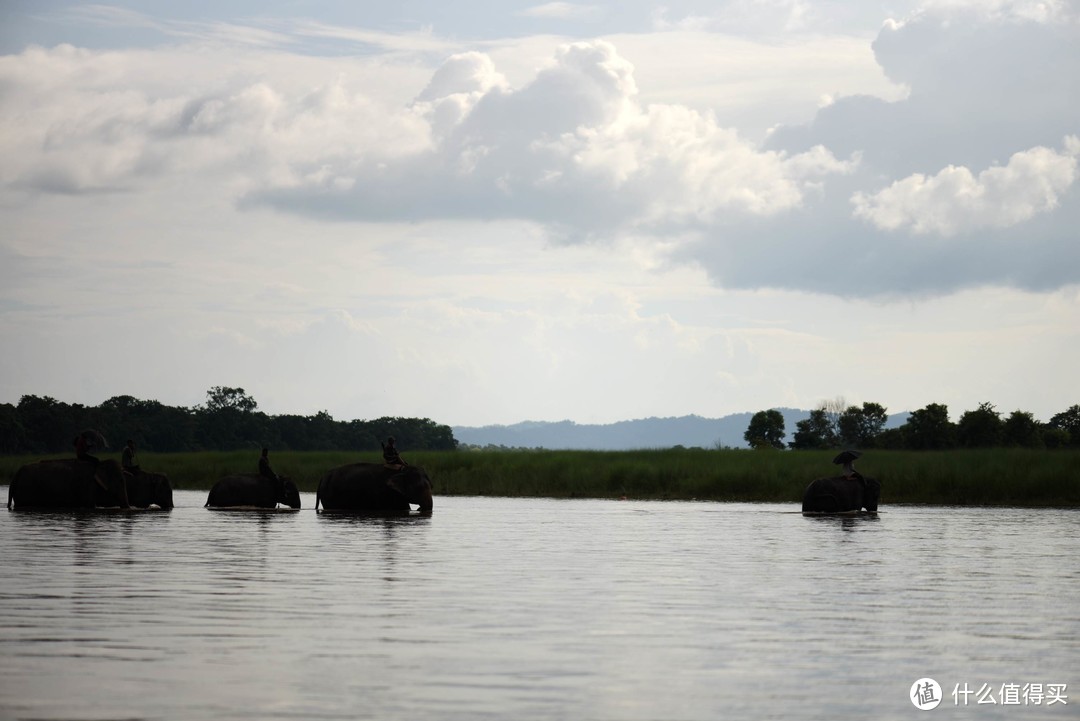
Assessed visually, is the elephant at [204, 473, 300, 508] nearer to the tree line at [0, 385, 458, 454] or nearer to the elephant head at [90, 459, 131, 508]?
the elephant head at [90, 459, 131, 508]

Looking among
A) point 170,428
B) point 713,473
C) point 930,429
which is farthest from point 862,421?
point 713,473

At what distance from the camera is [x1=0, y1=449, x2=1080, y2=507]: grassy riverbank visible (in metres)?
45.9

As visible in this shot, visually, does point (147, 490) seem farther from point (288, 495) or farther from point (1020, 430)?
point (1020, 430)

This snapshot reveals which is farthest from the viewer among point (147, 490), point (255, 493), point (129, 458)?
point (129, 458)

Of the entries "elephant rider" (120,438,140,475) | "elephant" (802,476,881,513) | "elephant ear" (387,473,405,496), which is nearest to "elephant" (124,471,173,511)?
"elephant rider" (120,438,140,475)

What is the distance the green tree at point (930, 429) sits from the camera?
82125mm

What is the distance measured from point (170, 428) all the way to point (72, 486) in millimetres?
80274

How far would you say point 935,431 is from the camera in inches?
3317

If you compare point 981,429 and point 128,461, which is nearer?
point 128,461

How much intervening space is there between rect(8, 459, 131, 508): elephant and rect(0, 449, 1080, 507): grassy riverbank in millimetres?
22603

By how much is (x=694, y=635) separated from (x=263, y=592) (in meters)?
5.19

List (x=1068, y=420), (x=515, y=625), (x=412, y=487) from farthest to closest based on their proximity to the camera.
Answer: (x=1068, y=420)
(x=412, y=487)
(x=515, y=625)

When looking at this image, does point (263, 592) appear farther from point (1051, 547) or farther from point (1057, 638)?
point (1051, 547)

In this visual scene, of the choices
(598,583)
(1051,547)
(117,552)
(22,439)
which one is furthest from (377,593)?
(22,439)
